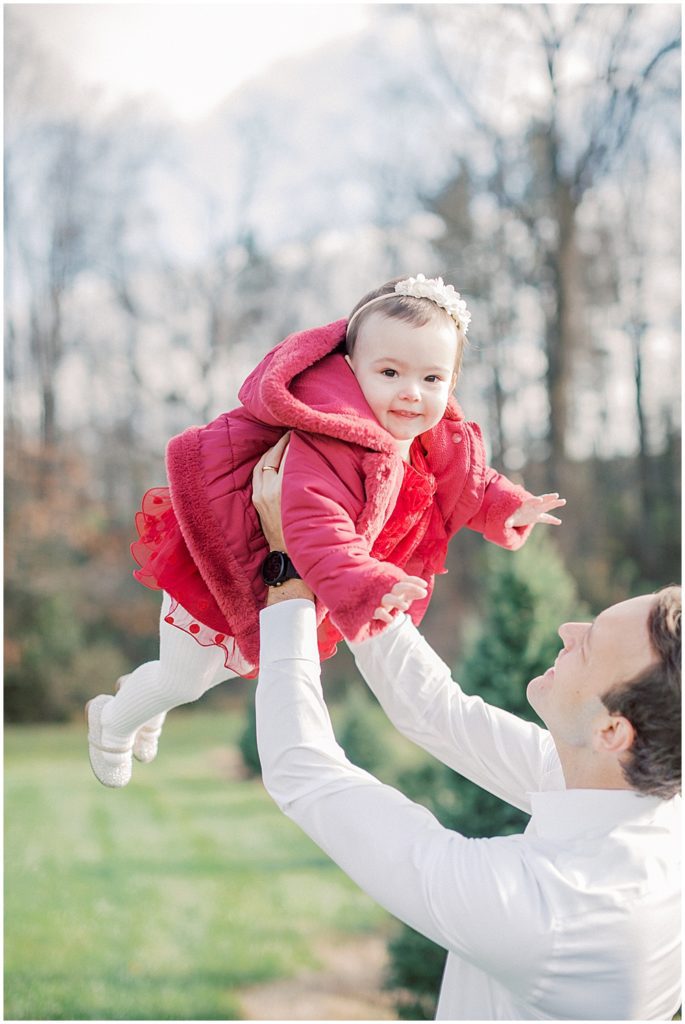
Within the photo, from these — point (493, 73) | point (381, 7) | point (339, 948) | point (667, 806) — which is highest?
point (381, 7)

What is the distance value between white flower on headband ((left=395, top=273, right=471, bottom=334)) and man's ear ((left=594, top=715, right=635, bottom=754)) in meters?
0.63

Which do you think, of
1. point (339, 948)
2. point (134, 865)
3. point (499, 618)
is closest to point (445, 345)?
point (499, 618)

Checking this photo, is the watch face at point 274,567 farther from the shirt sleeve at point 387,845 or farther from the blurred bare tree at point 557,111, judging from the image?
the blurred bare tree at point 557,111

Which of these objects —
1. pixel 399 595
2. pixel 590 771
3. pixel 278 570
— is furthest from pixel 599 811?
pixel 278 570

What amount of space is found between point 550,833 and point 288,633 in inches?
19.2

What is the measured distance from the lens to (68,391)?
880 centimetres

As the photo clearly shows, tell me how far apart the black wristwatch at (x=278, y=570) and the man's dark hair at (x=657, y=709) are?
0.48 m

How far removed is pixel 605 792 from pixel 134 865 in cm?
529

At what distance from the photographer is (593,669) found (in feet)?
4.69

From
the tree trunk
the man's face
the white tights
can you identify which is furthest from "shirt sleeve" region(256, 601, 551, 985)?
the tree trunk

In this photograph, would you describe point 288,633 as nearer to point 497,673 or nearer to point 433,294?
point 433,294

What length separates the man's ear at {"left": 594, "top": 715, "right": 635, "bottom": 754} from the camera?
139 cm

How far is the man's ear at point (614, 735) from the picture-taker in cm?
139

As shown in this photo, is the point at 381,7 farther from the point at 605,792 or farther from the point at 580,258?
the point at 605,792
